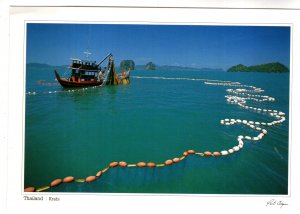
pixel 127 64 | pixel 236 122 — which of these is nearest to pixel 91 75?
pixel 127 64

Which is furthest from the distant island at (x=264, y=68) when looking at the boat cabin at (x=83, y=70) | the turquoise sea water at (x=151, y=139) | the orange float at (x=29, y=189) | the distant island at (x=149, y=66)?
the orange float at (x=29, y=189)

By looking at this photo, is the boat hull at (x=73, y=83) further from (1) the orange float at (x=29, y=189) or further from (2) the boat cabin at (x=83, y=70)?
(1) the orange float at (x=29, y=189)

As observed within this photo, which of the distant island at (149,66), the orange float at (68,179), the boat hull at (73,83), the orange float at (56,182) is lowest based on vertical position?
the orange float at (56,182)

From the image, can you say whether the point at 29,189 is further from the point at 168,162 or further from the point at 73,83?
the point at 168,162

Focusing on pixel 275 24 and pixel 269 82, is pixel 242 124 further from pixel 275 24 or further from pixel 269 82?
pixel 275 24

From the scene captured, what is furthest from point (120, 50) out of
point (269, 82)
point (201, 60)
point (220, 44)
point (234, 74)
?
point (269, 82)

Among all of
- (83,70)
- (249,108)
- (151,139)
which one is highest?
(83,70)
